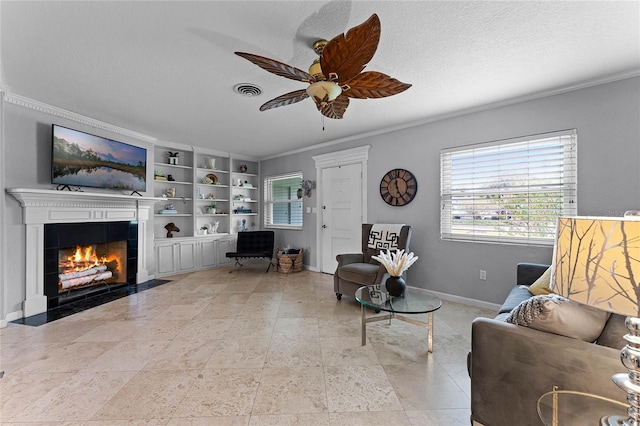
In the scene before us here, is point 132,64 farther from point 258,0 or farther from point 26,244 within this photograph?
point 26,244

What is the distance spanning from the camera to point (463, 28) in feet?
5.91

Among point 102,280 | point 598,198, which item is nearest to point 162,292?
point 102,280

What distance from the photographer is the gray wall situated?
7.95 feet

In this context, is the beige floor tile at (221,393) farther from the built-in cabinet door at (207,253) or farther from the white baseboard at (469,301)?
the built-in cabinet door at (207,253)

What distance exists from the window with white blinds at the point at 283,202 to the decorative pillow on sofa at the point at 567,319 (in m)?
4.35

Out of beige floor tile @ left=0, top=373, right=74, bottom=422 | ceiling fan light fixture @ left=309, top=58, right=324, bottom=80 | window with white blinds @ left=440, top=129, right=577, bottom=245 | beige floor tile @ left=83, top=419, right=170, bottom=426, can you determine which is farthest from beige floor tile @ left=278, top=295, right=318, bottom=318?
ceiling fan light fixture @ left=309, top=58, right=324, bottom=80

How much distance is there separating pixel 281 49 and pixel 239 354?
2.47 m

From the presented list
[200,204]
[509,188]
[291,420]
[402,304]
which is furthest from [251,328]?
[200,204]

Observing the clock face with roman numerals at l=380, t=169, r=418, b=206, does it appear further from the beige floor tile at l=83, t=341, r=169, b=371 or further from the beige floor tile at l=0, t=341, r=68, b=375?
the beige floor tile at l=0, t=341, r=68, b=375

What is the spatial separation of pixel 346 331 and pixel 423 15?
262cm

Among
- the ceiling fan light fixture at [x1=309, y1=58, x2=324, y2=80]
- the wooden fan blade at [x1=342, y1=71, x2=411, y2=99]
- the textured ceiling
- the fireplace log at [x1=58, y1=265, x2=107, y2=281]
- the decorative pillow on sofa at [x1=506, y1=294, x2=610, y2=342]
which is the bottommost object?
the fireplace log at [x1=58, y1=265, x2=107, y2=281]

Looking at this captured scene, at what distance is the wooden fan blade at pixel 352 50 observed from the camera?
54.0 inches

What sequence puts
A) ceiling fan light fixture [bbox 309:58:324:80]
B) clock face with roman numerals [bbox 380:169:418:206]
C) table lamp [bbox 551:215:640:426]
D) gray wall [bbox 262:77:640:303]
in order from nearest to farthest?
1. table lamp [bbox 551:215:640:426]
2. ceiling fan light fixture [bbox 309:58:324:80]
3. gray wall [bbox 262:77:640:303]
4. clock face with roman numerals [bbox 380:169:418:206]

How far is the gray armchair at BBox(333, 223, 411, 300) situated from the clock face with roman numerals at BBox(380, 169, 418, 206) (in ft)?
1.72
